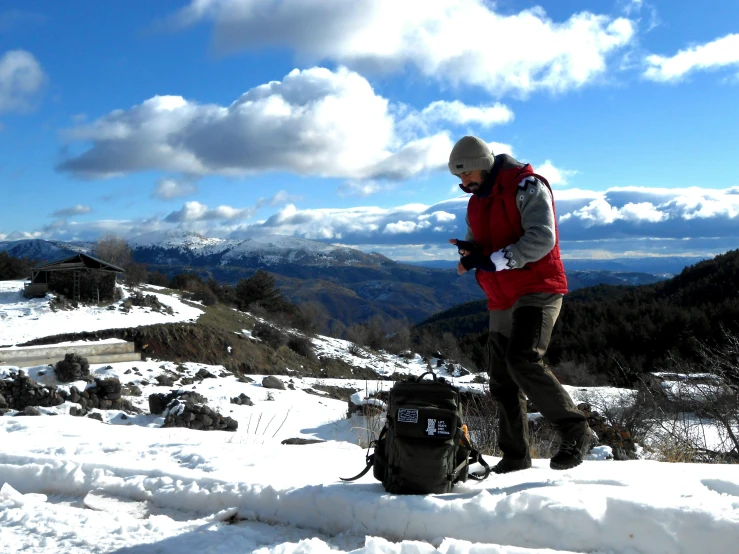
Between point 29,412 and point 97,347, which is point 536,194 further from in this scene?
point 97,347

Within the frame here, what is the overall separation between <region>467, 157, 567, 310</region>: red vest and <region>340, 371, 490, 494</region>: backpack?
27.4 inches

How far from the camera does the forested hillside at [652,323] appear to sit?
3641 cm

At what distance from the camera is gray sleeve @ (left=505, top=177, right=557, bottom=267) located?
3.17 m

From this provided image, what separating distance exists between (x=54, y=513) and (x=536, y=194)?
3.35m

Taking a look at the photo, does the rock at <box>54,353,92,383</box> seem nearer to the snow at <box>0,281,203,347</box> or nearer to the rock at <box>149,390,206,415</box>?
the rock at <box>149,390,206,415</box>

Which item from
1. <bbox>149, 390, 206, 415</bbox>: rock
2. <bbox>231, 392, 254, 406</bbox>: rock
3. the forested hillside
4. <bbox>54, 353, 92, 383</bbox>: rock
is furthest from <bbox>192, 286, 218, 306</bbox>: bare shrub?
<bbox>149, 390, 206, 415</bbox>: rock

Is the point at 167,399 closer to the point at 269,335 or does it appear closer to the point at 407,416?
the point at 407,416

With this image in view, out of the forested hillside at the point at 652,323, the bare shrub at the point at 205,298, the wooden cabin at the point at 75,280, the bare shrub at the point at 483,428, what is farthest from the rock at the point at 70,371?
the forested hillside at the point at 652,323

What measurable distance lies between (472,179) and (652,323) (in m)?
43.9

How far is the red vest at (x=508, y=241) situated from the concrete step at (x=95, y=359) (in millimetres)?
18856

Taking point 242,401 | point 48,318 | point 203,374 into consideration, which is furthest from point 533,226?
point 48,318

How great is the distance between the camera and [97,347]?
2150 centimetres

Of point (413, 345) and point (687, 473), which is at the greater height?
point (687, 473)

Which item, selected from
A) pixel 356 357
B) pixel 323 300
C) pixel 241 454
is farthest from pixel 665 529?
pixel 323 300
